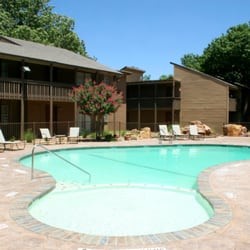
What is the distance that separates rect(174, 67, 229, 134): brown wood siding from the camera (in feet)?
103

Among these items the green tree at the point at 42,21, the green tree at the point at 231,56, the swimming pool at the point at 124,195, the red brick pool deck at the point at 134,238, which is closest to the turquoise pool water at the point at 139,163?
the swimming pool at the point at 124,195

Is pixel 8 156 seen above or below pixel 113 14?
below

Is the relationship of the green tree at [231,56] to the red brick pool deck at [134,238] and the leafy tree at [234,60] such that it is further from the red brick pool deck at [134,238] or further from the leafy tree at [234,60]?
the red brick pool deck at [134,238]

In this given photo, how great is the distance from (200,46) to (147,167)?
30.4 m

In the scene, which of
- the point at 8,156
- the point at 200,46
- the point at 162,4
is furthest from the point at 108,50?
the point at 8,156

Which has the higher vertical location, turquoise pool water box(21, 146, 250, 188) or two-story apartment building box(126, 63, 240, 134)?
two-story apartment building box(126, 63, 240, 134)

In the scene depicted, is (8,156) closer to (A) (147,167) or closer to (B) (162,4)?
(A) (147,167)

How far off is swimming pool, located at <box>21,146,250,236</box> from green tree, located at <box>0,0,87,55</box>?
26.4 meters

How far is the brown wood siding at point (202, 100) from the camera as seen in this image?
3125cm

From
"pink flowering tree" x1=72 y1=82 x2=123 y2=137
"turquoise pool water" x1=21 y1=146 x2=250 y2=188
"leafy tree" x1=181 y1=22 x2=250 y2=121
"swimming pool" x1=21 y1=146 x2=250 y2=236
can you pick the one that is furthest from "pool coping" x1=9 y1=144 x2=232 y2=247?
"leafy tree" x1=181 y1=22 x2=250 y2=121

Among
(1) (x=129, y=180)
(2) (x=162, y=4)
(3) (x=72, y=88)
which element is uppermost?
(2) (x=162, y=4)

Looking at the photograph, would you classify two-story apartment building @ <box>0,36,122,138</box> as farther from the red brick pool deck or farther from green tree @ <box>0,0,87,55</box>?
green tree @ <box>0,0,87,55</box>

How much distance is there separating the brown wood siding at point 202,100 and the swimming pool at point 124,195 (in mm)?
14879

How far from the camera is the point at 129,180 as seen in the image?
37.5 feet
